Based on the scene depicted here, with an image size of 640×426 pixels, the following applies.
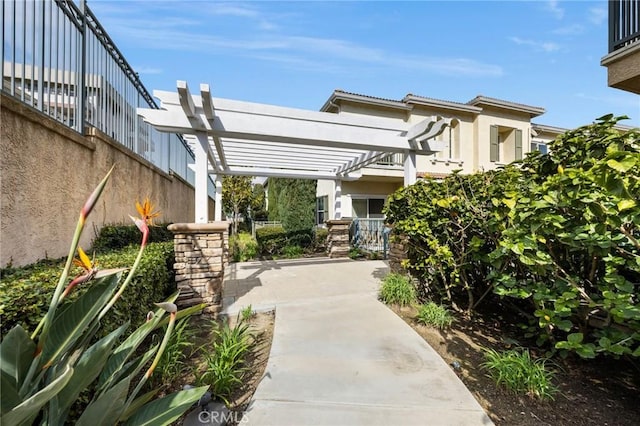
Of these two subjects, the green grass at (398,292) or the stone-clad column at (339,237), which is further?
the stone-clad column at (339,237)

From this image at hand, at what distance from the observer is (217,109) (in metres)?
4.27

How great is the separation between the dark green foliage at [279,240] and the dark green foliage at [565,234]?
7094 mm

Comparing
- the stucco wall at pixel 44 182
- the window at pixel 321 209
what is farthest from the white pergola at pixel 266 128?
the window at pixel 321 209

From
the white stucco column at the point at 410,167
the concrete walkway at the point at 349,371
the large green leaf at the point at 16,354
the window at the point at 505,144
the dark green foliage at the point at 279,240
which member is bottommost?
the concrete walkway at the point at 349,371

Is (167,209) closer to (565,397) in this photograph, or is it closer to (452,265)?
(452,265)

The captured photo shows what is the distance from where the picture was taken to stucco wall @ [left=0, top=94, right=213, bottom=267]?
2.44m

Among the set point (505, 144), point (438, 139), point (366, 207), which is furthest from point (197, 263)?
point (505, 144)

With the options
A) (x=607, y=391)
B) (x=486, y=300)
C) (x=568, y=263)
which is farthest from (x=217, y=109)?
(x=607, y=391)

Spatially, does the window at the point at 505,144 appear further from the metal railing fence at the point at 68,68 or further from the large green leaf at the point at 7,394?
the large green leaf at the point at 7,394

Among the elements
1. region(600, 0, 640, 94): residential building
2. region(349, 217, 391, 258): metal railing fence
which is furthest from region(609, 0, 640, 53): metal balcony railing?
region(349, 217, 391, 258): metal railing fence

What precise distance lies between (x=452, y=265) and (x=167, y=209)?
7170 millimetres

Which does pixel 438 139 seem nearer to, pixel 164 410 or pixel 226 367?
pixel 226 367

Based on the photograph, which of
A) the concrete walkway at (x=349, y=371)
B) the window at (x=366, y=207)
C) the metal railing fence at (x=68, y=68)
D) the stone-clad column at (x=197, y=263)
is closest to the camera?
the concrete walkway at (x=349, y=371)

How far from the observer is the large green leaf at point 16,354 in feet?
3.37
